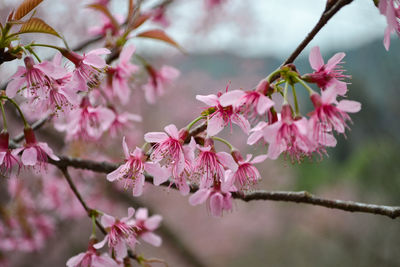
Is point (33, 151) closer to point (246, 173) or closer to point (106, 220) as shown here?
point (106, 220)

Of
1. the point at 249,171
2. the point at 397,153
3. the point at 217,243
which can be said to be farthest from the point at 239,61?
the point at 249,171

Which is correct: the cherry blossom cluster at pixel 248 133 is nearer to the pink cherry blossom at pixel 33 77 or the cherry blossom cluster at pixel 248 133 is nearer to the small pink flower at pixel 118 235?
the small pink flower at pixel 118 235

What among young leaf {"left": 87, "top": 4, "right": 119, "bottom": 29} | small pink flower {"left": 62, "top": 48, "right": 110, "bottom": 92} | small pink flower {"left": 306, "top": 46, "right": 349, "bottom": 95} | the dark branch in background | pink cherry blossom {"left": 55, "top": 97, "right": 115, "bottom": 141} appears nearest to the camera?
small pink flower {"left": 306, "top": 46, "right": 349, "bottom": 95}

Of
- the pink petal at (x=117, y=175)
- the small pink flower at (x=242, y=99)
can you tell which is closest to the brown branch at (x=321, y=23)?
the small pink flower at (x=242, y=99)

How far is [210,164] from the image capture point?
0.82m

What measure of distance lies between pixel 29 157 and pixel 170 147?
15.2 inches

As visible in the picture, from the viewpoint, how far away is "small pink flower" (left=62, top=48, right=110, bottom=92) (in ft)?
2.81

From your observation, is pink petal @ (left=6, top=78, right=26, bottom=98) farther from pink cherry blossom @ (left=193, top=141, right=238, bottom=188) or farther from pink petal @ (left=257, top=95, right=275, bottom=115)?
pink petal @ (left=257, top=95, right=275, bottom=115)

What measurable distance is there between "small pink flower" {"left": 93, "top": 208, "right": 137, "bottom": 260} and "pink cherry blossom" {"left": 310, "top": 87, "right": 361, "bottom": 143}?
1.73ft

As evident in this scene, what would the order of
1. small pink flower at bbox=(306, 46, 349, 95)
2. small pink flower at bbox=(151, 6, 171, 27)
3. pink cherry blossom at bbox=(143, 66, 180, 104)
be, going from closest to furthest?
small pink flower at bbox=(306, 46, 349, 95)
pink cherry blossom at bbox=(143, 66, 180, 104)
small pink flower at bbox=(151, 6, 171, 27)

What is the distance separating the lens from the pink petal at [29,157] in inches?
34.9

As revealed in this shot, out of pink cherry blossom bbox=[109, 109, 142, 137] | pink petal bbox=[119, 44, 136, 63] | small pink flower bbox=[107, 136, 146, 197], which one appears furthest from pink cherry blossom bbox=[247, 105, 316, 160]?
pink cherry blossom bbox=[109, 109, 142, 137]

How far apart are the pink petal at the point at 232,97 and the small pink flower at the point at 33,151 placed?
19.2 inches

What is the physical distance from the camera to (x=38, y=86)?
862 millimetres
